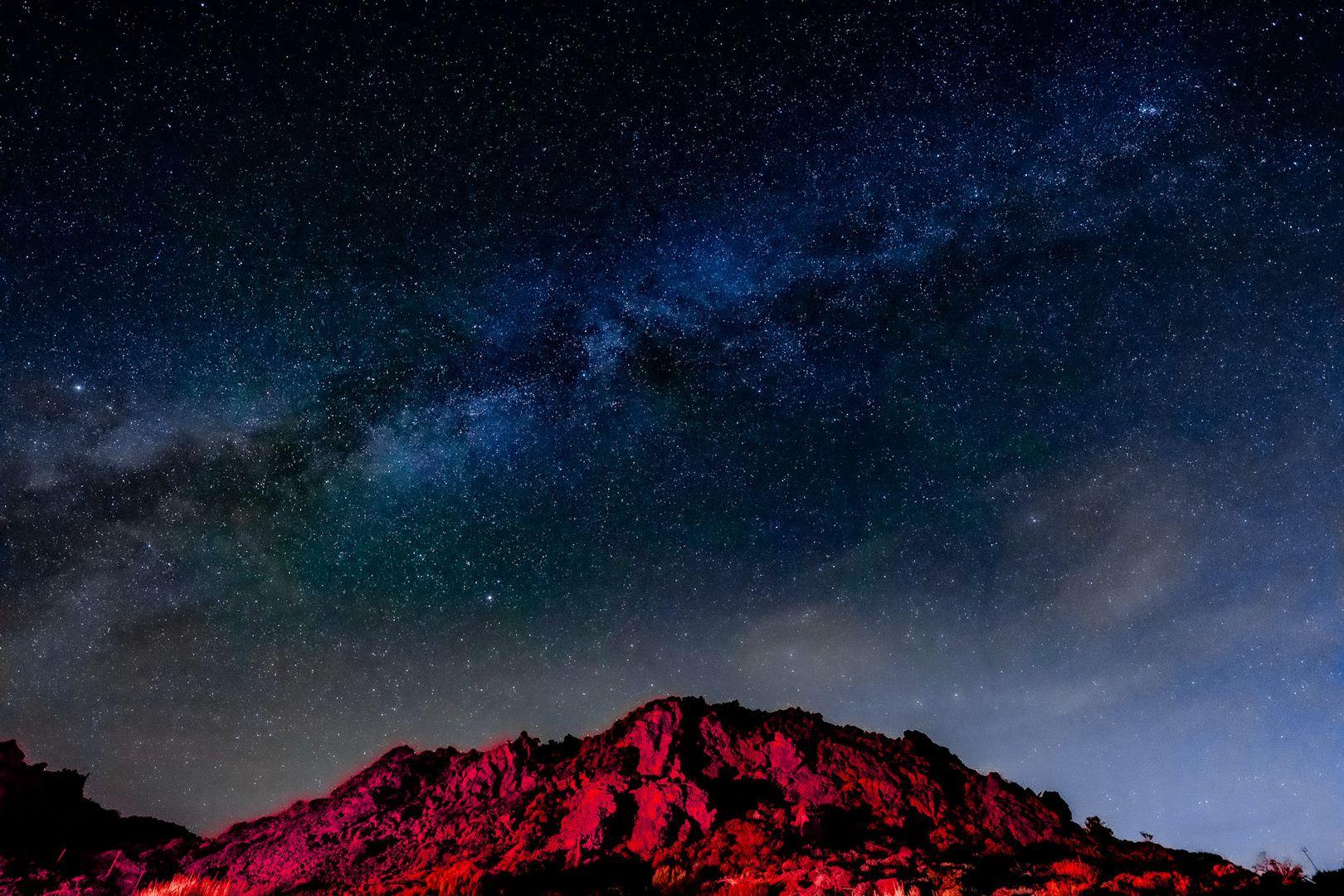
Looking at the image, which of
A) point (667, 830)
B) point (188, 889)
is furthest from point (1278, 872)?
point (188, 889)

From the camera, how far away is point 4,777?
19719 mm

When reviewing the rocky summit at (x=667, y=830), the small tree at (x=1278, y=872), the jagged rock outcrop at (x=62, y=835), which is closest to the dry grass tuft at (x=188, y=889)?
the rocky summit at (x=667, y=830)

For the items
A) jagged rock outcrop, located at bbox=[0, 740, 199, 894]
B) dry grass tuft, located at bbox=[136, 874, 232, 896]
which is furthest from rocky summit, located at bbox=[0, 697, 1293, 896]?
dry grass tuft, located at bbox=[136, 874, 232, 896]

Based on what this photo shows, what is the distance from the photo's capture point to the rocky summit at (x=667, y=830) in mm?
11234

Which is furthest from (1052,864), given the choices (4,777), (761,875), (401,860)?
(4,777)

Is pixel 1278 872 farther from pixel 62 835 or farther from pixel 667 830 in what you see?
pixel 62 835

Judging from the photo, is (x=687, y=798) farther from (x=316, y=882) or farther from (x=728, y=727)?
(x=316, y=882)

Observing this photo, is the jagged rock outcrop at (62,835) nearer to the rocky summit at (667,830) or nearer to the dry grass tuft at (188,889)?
the rocky summit at (667,830)

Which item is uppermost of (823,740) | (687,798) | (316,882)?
(823,740)

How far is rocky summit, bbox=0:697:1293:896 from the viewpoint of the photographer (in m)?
11.2

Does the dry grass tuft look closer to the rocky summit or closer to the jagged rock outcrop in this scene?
the rocky summit

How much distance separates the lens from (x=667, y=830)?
13.8m

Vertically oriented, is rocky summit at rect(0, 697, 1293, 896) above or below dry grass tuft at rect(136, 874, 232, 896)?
above

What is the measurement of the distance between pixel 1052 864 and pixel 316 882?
15006 mm
